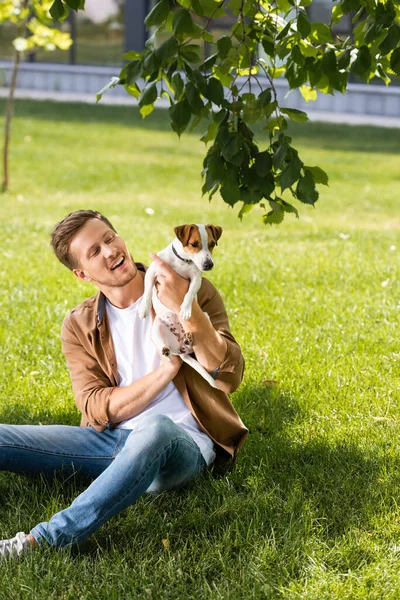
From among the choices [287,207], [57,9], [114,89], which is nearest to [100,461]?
[287,207]

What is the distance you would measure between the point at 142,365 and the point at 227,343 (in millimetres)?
356

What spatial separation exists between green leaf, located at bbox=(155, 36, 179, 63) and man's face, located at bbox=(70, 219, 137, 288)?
708 millimetres

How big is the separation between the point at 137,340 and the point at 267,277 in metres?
3.69

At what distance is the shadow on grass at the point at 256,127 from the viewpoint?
1848 centimetres

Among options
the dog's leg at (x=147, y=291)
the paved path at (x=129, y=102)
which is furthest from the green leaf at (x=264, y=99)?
the paved path at (x=129, y=102)

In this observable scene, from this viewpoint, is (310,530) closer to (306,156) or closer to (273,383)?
(273,383)

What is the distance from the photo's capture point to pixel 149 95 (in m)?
3.14

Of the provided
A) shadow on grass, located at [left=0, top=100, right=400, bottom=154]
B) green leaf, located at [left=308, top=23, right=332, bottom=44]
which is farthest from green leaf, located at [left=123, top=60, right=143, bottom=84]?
shadow on grass, located at [left=0, top=100, right=400, bottom=154]

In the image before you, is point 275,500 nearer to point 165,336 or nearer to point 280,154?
point 165,336

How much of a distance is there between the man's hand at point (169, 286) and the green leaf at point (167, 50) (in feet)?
2.16

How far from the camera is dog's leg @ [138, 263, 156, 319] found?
3.05 metres

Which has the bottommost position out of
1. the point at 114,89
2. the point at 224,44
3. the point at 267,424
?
the point at 114,89

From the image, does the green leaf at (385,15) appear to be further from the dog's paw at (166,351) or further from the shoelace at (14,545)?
the shoelace at (14,545)

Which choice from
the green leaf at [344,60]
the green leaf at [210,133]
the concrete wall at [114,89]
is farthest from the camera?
the concrete wall at [114,89]
